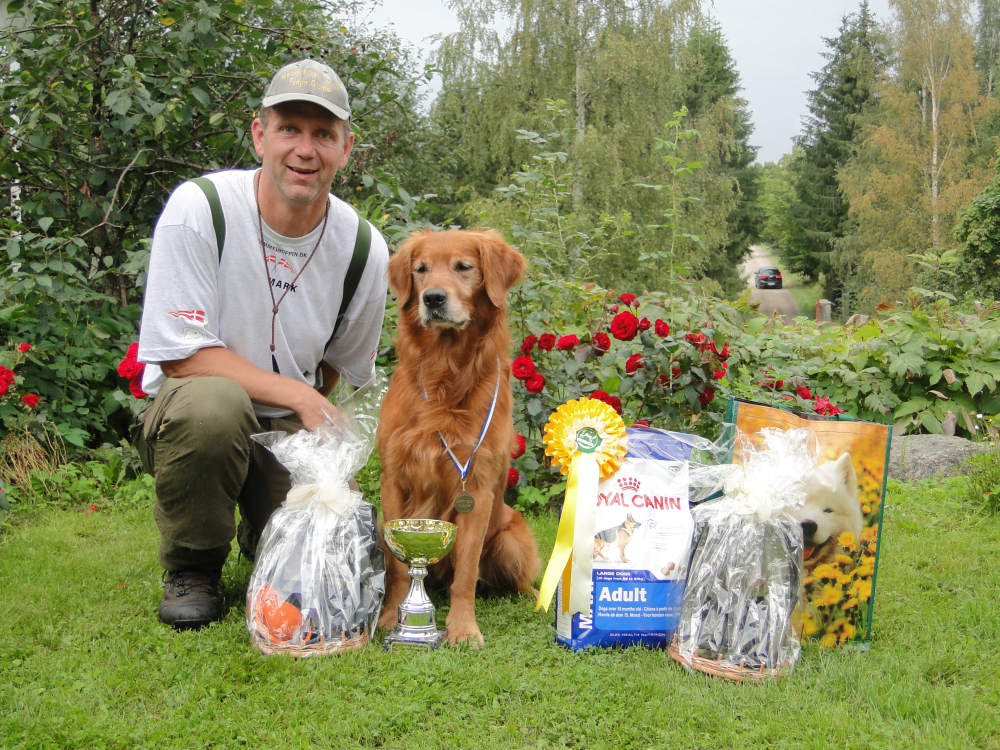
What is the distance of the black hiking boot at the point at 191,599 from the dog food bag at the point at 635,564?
3.57ft

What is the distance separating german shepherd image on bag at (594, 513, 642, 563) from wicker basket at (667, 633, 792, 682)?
1.10 ft

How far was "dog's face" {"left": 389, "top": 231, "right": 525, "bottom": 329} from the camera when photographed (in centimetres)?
257

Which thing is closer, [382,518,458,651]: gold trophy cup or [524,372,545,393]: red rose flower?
[382,518,458,651]: gold trophy cup

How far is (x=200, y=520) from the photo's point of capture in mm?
2383

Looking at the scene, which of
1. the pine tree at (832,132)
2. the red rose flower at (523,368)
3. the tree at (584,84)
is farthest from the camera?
the pine tree at (832,132)

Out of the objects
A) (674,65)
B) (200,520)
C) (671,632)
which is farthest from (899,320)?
(674,65)

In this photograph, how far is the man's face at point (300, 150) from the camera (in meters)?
2.52

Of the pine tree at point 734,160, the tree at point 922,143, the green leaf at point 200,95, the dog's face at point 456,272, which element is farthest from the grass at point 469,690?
the pine tree at point 734,160

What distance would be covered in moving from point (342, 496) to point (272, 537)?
0.23 metres

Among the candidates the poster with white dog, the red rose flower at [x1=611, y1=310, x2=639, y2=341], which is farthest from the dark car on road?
the poster with white dog

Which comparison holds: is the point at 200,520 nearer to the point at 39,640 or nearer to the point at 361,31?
the point at 39,640

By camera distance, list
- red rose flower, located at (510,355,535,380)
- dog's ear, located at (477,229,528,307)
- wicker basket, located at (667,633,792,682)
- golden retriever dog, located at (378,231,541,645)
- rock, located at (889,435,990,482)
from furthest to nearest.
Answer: rock, located at (889,435,990,482) → red rose flower, located at (510,355,535,380) → dog's ear, located at (477,229,528,307) → golden retriever dog, located at (378,231,541,645) → wicker basket, located at (667,633,792,682)

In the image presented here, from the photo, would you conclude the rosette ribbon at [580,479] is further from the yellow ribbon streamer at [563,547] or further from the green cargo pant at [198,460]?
the green cargo pant at [198,460]

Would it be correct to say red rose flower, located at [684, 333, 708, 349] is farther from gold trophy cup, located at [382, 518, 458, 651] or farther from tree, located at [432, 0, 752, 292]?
tree, located at [432, 0, 752, 292]
